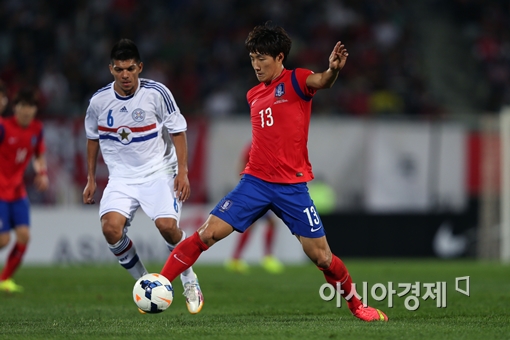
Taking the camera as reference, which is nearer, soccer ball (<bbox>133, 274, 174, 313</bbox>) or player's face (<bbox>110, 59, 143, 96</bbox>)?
soccer ball (<bbox>133, 274, 174, 313</bbox>)

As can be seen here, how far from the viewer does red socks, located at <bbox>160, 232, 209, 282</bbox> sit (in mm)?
7039

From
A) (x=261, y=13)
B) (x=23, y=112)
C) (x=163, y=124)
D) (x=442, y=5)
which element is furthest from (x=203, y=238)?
(x=442, y=5)

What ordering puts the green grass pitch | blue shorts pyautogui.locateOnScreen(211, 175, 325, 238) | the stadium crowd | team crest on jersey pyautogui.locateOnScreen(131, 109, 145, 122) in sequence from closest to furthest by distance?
1. the green grass pitch
2. blue shorts pyautogui.locateOnScreen(211, 175, 325, 238)
3. team crest on jersey pyautogui.locateOnScreen(131, 109, 145, 122)
4. the stadium crowd

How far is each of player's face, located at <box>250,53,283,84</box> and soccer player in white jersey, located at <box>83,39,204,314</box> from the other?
115 cm

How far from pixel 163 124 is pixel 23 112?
137 inches

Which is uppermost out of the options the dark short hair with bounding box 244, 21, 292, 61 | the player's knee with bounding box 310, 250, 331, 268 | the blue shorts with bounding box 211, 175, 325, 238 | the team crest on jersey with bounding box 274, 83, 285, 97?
the dark short hair with bounding box 244, 21, 292, 61

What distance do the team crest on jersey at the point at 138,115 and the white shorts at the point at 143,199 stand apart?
22.5 inches

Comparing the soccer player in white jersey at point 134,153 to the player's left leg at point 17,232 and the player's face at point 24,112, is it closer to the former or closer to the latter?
the player's face at point 24,112

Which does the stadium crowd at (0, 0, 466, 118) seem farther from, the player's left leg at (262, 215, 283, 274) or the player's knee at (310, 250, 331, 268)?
the player's knee at (310, 250, 331, 268)

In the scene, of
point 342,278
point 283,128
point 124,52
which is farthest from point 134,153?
point 342,278

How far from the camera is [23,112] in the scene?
1081cm

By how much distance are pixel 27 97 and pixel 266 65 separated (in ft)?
15.4

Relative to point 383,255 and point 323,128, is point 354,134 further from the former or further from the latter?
point 383,255

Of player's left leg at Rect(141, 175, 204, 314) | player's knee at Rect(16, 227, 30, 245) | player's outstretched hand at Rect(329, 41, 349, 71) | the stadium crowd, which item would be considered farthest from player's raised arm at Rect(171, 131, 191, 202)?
the stadium crowd
